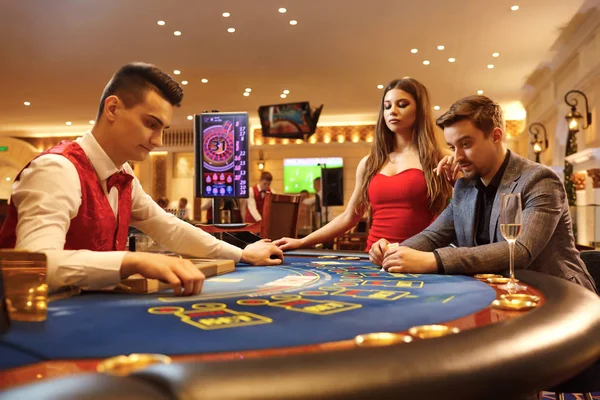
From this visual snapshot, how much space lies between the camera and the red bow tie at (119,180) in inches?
69.0

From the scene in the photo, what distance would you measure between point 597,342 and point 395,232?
1803mm

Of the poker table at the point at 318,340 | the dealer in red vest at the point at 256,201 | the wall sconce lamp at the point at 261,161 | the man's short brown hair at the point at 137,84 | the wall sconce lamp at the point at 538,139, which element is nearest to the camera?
the poker table at the point at 318,340

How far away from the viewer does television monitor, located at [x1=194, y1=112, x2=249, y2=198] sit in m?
4.14

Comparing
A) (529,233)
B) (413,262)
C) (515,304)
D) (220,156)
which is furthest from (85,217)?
(220,156)

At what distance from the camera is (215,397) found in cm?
51

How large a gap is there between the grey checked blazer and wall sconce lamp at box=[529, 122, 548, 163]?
28.9 ft

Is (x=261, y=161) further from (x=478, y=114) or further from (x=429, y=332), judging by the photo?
(x=429, y=332)

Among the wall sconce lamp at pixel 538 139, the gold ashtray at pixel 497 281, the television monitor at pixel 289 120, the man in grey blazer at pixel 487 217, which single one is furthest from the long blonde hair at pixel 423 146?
the wall sconce lamp at pixel 538 139

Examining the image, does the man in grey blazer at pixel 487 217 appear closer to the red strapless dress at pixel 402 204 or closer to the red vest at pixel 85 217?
the red strapless dress at pixel 402 204

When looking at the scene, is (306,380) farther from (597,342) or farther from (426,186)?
(426,186)

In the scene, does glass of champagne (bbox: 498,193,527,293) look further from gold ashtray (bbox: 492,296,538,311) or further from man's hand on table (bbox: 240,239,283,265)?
man's hand on table (bbox: 240,239,283,265)

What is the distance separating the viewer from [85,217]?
162cm

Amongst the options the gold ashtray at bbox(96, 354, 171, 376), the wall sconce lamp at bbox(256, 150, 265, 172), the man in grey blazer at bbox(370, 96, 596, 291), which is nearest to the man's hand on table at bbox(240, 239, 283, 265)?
the man in grey blazer at bbox(370, 96, 596, 291)

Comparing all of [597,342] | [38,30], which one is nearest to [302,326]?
[597,342]
